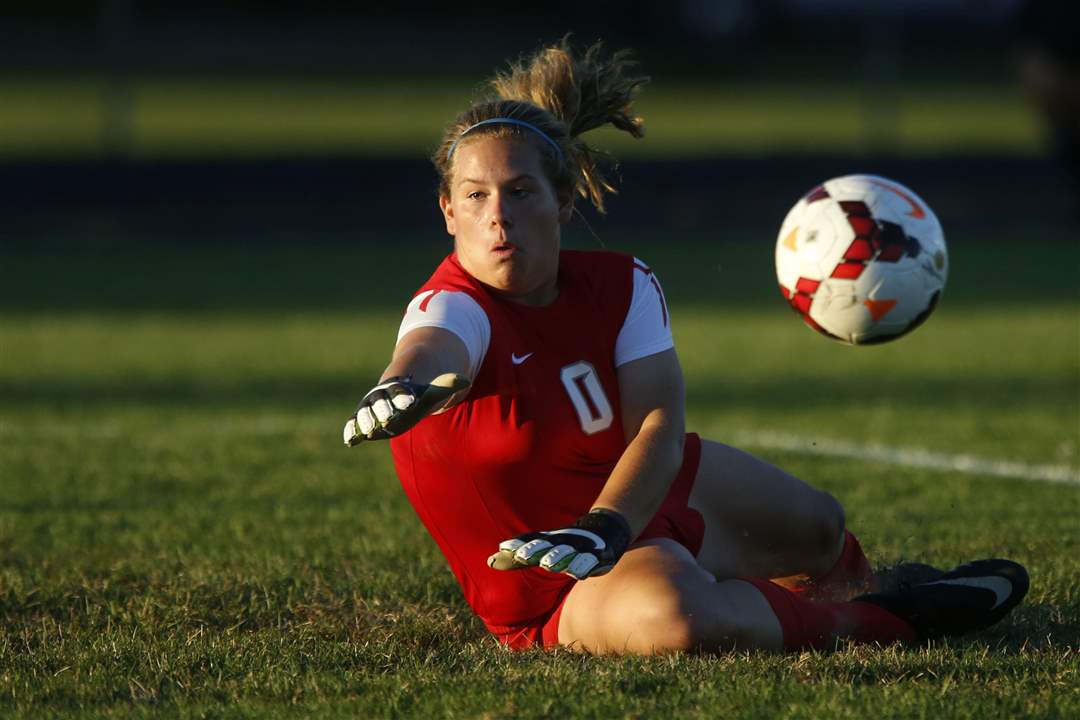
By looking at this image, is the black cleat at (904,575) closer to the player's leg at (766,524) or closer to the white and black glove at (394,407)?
the player's leg at (766,524)

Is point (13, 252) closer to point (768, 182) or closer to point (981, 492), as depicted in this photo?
point (768, 182)

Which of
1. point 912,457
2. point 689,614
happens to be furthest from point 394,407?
point 912,457

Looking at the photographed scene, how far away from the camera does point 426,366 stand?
3.33m

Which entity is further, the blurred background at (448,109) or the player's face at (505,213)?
the blurred background at (448,109)

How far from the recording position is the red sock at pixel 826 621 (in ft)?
11.9

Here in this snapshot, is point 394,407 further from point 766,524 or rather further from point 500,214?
point 766,524

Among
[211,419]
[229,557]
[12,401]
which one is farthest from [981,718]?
[12,401]

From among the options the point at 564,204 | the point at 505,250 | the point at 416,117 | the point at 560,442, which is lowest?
the point at 560,442

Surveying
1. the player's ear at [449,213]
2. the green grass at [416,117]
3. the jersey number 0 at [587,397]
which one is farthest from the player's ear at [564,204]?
the green grass at [416,117]

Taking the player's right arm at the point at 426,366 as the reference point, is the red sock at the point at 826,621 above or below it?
below

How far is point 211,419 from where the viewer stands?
26.4 ft

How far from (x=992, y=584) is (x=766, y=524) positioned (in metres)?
0.61

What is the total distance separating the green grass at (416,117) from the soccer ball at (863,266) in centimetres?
1393

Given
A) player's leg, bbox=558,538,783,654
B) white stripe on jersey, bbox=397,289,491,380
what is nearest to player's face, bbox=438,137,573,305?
white stripe on jersey, bbox=397,289,491,380
